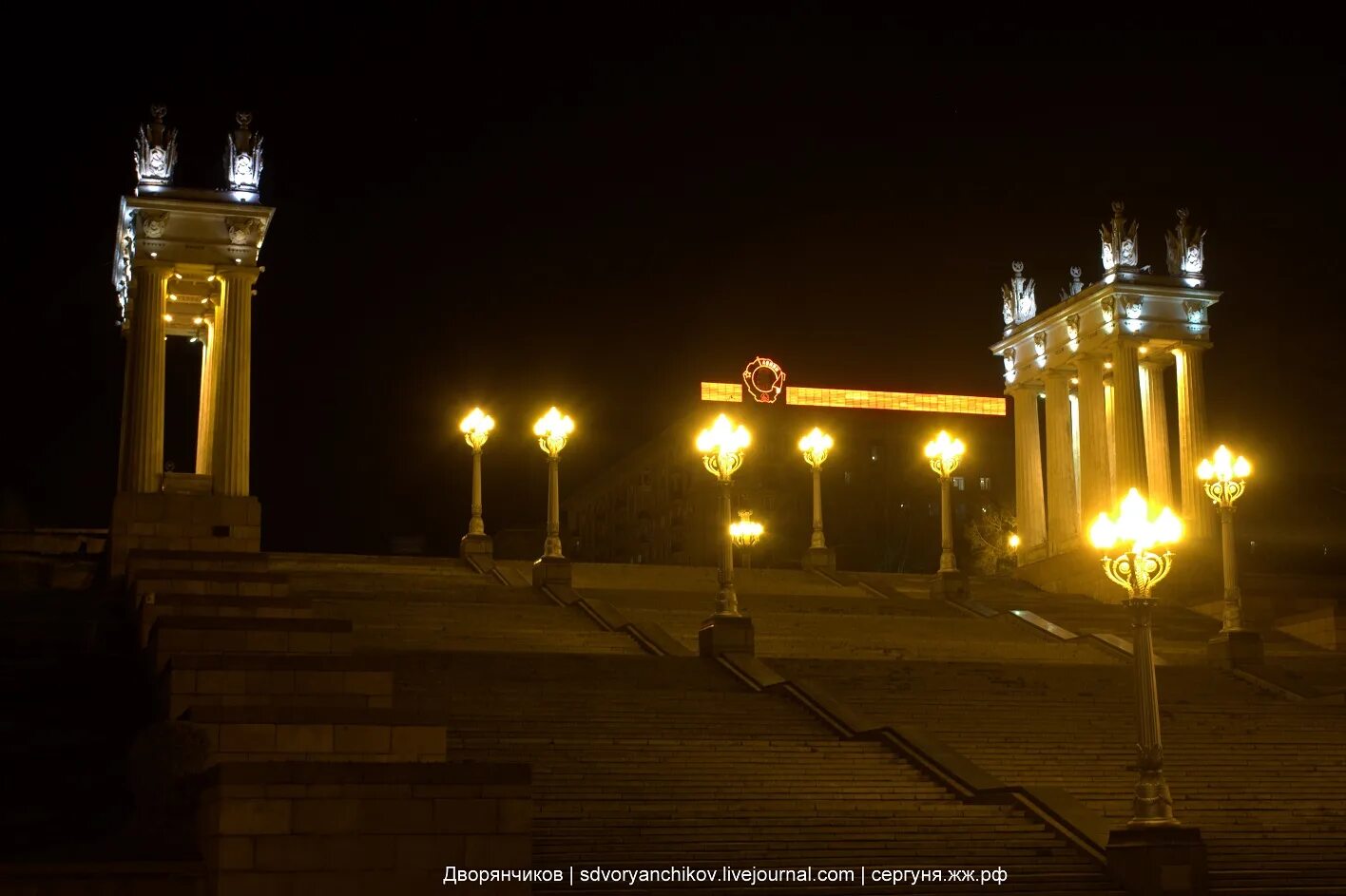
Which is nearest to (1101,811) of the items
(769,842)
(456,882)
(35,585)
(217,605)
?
(769,842)

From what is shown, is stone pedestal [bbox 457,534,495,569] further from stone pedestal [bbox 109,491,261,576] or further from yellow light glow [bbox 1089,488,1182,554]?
yellow light glow [bbox 1089,488,1182,554]

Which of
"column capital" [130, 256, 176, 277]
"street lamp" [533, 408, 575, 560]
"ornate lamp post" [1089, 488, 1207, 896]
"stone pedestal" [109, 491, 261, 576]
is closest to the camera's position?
"ornate lamp post" [1089, 488, 1207, 896]

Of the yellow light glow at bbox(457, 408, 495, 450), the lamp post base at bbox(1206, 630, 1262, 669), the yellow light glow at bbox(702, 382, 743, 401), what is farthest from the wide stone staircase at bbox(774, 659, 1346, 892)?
the yellow light glow at bbox(702, 382, 743, 401)

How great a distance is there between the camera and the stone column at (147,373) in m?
39.5

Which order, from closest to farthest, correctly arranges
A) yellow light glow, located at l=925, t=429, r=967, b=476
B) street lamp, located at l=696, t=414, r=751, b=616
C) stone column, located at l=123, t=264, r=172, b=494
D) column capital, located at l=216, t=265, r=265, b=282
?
1. street lamp, located at l=696, t=414, r=751, b=616
2. stone column, located at l=123, t=264, r=172, b=494
3. column capital, located at l=216, t=265, r=265, b=282
4. yellow light glow, located at l=925, t=429, r=967, b=476

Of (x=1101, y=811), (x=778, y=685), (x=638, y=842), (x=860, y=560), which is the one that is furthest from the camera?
(x=860, y=560)

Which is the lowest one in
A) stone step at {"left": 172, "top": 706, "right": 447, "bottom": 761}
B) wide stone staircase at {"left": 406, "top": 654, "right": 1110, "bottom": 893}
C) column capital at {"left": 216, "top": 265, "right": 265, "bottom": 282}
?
wide stone staircase at {"left": 406, "top": 654, "right": 1110, "bottom": 893}

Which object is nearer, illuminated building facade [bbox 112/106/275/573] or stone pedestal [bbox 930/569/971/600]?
illuminated building facade [bbox 112/106/275/573]

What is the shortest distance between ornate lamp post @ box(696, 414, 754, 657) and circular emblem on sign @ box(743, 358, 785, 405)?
7328cm

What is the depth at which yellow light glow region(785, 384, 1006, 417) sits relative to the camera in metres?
112

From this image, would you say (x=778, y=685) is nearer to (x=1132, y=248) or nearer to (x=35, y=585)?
(x=35, y=585)

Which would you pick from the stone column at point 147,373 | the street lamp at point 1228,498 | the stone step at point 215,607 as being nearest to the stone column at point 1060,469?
the street lamp at point 1228,498

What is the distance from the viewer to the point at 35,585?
36.6 metres

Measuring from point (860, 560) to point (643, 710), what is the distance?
76.3 meters
